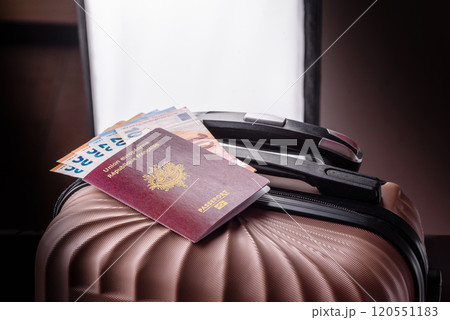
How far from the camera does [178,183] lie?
0.56 metres

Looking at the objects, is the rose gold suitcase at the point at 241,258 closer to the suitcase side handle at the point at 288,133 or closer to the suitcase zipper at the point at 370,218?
the suitcase zipper at the point at 370,218

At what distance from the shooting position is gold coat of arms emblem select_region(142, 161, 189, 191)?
560mm

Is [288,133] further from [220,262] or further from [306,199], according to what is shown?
[220,262]

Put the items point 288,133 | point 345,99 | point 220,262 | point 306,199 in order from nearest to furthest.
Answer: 1. point 220,262
2. point 306,199
3. point 288,133
4. point 345,99

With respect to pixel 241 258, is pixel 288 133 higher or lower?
higher

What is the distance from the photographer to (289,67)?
1053 mm

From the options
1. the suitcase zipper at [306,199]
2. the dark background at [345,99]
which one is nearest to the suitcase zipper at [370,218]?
the suitcase zipper at [306,199]

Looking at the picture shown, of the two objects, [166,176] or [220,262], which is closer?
[220,262]

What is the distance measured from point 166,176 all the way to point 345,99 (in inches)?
23.3

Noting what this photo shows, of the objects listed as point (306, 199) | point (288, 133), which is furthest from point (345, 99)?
point (306, 199)

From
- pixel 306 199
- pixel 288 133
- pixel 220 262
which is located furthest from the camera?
pixel 288 133

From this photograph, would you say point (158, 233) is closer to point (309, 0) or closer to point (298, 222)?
point (298, 222)

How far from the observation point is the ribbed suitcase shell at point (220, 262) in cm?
43

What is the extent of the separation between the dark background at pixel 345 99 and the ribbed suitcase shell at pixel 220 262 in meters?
0.52
